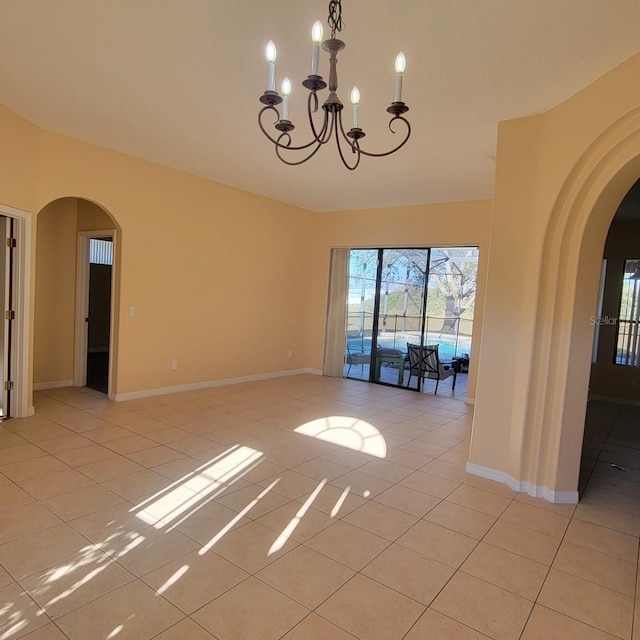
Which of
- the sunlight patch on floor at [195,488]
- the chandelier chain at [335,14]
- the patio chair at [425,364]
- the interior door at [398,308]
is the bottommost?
the sunlight patch on floor at [195,488]

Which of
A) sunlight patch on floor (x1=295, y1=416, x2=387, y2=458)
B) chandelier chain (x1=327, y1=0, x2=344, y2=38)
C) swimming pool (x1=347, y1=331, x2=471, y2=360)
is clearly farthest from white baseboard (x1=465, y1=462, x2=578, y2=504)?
swimming pool (x1=347, y1=331, x2=471, y2=360)

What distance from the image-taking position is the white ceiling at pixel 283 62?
2240 mm

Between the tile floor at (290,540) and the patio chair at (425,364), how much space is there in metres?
2.17

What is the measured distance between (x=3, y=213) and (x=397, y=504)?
4.22 m

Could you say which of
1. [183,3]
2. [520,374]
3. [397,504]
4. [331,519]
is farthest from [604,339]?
[183,3]

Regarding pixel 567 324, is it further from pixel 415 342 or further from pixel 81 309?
pixel 81 309

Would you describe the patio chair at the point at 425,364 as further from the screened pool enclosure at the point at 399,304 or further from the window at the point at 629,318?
the window at the point at 629,318

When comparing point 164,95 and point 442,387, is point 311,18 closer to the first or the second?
point 164,95

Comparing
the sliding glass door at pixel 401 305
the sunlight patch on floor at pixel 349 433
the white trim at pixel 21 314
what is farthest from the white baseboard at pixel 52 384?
the sliding glass door at pixel 401 305

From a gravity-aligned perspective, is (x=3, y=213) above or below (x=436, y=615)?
above

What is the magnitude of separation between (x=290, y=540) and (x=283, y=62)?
2.92 meters

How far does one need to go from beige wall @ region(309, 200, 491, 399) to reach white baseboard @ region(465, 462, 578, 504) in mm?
2586

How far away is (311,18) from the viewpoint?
2.29 m

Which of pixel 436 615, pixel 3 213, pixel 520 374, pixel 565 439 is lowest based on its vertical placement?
pixel 436 615
